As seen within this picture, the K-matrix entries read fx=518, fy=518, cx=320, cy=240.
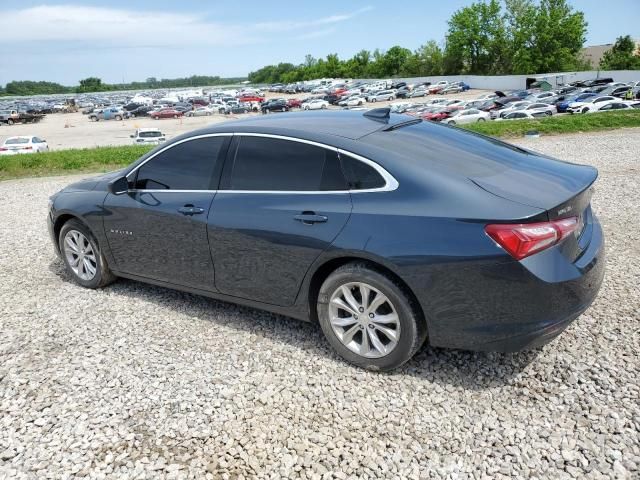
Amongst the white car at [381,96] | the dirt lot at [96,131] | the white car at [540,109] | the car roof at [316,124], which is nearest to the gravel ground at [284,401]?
the car roof at [316,124]

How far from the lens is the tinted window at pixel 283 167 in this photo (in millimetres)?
3510

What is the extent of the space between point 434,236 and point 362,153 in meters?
0.78

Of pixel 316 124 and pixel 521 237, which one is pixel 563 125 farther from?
pixel 521 237

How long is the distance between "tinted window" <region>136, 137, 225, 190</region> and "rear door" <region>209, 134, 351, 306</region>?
0.64 feet

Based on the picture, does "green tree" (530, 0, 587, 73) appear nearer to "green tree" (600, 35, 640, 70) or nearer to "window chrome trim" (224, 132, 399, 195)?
"green tree" (600, 35, 640, 70)

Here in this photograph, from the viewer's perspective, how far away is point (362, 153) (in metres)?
3.40

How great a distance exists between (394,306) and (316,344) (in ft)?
3.04

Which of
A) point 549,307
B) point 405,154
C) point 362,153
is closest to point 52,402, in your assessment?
point 362,153

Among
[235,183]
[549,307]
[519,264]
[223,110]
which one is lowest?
[223,110]

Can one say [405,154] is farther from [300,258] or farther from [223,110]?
[223,110]

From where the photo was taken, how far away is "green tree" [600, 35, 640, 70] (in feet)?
242

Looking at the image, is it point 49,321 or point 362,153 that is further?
point 49,321

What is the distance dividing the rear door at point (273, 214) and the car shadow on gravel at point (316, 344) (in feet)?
1.31

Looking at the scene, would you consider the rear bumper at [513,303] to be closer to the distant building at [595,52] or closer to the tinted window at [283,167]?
the tinted window at [283,167]
